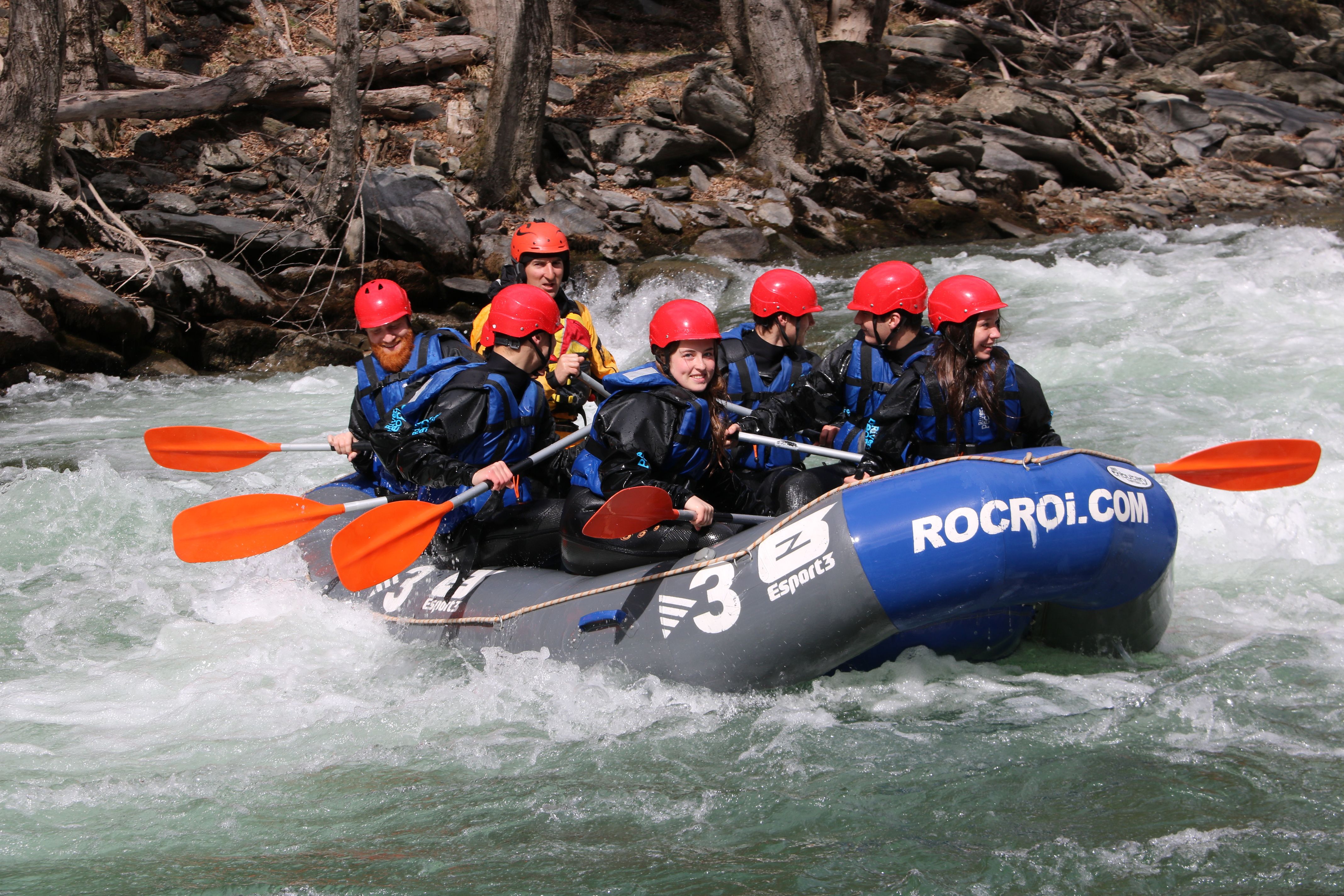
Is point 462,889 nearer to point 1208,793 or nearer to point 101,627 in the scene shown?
point 1208,793

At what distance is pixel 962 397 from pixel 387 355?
7.81 feet

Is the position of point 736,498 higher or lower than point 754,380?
lower

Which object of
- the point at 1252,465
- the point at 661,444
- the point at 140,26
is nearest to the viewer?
the point at 661,444

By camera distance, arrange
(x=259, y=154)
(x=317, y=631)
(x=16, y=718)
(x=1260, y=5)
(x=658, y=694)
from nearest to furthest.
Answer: (x=658, y=694) < (x=16, y=718) < (x=317, y=631) < (x=259, y=154) < (x=1260, y=5)

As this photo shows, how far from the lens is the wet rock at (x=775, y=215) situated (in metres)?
12.4

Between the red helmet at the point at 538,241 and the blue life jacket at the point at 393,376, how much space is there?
24.7 inches

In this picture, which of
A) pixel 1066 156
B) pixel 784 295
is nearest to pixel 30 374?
pixel 784 295

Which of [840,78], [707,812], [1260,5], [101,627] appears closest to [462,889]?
[707,812]

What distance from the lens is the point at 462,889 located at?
2.87 m

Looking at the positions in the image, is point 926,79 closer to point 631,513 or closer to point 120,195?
point 120,195

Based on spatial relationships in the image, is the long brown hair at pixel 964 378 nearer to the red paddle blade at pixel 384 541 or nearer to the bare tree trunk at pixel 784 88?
the red paddle blade at pixel 384 541

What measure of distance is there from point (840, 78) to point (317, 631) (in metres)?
12.8

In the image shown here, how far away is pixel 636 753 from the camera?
3582mm

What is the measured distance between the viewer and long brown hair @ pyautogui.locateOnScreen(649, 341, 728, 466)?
157 inches
